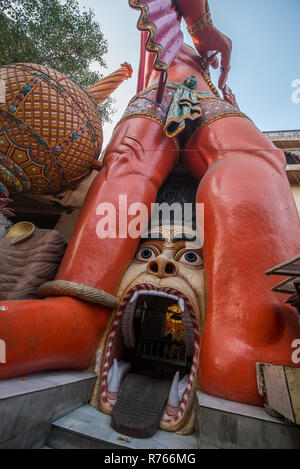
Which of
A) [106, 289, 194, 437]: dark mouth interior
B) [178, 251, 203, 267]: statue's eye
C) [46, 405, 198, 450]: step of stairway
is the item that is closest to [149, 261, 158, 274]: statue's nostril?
[106, 289, 194, 437]: dark mouth interior

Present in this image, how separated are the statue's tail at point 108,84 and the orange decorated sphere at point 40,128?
1101mm

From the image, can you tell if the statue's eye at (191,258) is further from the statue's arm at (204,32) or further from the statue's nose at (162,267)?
the statue's arm at (204,32)

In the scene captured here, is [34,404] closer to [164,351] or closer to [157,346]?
[164,351]

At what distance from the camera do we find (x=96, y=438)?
160 centimetres

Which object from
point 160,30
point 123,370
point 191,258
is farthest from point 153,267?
point 160,30

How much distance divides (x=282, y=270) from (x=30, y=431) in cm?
200

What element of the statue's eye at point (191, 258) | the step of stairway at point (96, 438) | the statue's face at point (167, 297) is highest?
the statue's eye at point (191, 258)

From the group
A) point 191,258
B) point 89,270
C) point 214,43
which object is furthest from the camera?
point 214,43

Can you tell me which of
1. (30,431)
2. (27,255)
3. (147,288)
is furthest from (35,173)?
(30,431)

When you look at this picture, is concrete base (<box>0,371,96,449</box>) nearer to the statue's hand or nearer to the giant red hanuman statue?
the giant red hanuman statue

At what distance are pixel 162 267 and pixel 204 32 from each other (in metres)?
5.19

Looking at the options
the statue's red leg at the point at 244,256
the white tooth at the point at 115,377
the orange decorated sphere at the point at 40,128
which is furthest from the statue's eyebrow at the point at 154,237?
the white tooth at the point at 115,377

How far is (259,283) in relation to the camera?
211 cm

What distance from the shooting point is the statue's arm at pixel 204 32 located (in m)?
4.48
